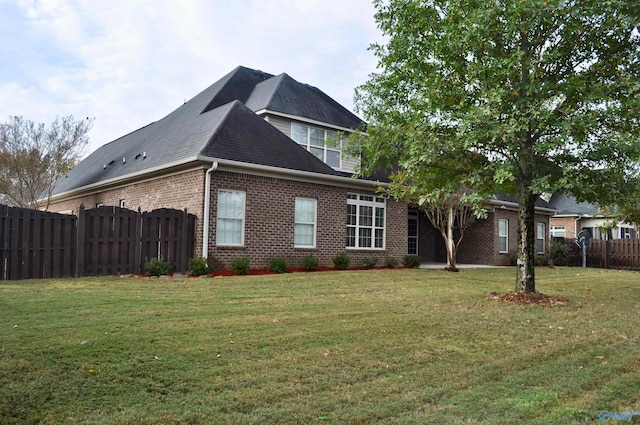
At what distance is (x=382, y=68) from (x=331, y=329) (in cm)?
635

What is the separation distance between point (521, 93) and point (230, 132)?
8.89 meters

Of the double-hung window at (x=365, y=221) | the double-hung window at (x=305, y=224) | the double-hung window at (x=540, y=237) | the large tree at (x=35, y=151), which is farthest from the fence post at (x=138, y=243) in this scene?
the double-hung window at (x=540, y=237)

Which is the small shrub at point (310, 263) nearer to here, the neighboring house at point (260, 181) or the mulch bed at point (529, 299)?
the neighboring house at point (260, 181)

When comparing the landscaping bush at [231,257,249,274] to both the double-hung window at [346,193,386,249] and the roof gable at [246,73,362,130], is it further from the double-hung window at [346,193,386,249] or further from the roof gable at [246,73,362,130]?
the roof gable at [246,73,362,130]

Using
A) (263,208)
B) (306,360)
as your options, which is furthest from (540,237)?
(306,360)

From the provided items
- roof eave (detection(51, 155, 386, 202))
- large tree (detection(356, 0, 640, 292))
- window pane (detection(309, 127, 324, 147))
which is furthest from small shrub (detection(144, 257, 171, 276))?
window pane (detection(309, 127, 324, 147))

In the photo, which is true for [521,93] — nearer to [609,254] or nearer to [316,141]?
[316,141]

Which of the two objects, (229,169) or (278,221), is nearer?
(229,169)

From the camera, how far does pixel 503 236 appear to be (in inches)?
960

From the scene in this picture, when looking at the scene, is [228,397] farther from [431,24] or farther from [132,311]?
[431,24]

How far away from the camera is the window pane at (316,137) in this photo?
19234 mm

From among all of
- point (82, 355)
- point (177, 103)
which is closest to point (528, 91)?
point (82, 355)

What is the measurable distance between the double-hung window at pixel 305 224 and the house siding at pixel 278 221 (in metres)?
0.16

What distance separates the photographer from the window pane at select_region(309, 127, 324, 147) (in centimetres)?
1923
